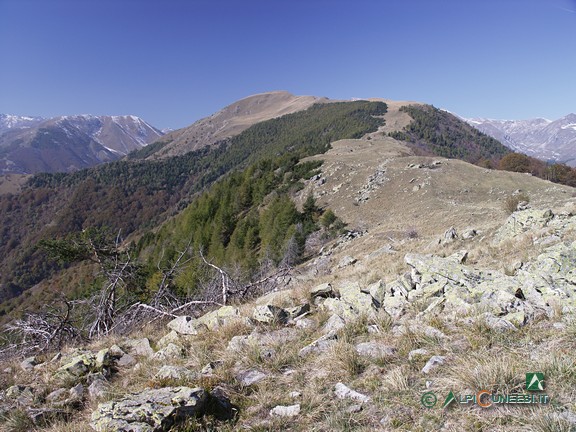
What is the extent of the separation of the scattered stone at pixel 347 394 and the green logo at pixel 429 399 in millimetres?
527

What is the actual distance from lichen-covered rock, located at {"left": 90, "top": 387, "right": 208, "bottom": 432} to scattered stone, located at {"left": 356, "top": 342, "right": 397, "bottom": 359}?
79.5 inches

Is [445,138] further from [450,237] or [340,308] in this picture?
[340,308]

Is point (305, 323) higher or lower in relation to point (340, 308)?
lower

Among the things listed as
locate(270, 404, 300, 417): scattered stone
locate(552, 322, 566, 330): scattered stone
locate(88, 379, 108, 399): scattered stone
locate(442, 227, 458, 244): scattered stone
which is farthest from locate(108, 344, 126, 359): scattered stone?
locate(442, 227, 458, 244): scattered stone

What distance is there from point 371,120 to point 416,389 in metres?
→ 151

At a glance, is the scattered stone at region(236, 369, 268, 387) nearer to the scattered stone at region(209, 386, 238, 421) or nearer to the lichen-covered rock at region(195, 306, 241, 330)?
the scattered stone at region(209, 386, 238, 421)

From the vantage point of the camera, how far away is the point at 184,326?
19.5 ft

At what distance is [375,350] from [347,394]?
90 centimetres

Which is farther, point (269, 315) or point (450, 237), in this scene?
point (450, 237)

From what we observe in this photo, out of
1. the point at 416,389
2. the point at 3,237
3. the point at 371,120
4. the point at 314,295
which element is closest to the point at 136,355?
the point at 314,295

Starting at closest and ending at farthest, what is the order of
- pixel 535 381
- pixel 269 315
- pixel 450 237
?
pixel 535 381, pixel 269 315, pixel 450 237

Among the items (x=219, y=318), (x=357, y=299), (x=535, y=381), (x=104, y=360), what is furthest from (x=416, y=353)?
(x=104, y=360)

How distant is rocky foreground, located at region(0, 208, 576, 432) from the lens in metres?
2.91

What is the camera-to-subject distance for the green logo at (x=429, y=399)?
9.47 ft
